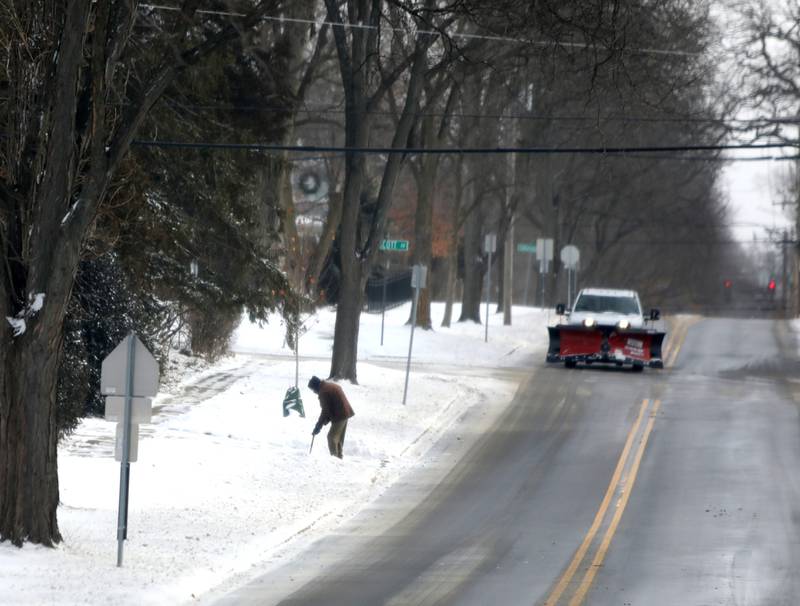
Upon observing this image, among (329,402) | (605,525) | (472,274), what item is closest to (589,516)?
(605,525)

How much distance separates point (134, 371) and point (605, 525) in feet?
20.7

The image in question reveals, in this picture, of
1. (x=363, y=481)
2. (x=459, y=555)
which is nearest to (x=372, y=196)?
(x=363, y=481)

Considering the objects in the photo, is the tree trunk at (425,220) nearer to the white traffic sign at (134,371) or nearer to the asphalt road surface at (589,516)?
the asphalt road surface at (589,516)

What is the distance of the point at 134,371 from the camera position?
41.8 feet

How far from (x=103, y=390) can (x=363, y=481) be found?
24.7 ft

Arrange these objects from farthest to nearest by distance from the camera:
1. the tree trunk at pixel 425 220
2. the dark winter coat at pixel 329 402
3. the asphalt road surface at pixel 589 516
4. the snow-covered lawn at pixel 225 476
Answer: the tree trunk at pixel 425 220 < the dark winter coat at pixel 329 402 < the asphalt road surface at pixel 589 516 < the snow-covered lawn at pixel 225 476

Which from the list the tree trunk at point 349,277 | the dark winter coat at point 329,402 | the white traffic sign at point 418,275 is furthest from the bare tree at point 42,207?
the white traffic sign at point 418,275

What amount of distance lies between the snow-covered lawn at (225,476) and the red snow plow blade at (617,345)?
2295mm

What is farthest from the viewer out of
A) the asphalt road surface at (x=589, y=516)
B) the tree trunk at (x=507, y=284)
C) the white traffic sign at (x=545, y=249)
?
the tree trunk at (x=507, y=284)

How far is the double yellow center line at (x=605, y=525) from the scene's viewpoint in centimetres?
1273

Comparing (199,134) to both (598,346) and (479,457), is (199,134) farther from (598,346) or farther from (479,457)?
(598,346)

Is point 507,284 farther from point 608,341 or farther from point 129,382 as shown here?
point 129,382

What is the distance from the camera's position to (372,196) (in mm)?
58688

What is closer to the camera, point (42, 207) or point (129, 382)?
point (129, 382)
